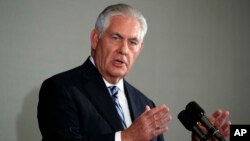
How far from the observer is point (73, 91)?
1.68 m

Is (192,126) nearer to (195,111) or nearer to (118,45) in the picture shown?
(195,111)

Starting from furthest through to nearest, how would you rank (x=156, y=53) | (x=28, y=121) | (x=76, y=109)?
(x=156, y=53) → (x=28, y=121) → (x=76, y=109)

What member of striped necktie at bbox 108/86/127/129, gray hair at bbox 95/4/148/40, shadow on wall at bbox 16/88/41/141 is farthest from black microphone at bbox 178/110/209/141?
shadow on wall at bbox 16/88/41/141

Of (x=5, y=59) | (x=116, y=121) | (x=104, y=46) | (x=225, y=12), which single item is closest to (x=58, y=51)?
(x=5, y=59)

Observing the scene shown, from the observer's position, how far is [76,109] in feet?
5.32

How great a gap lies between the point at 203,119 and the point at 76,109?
60 centimetres

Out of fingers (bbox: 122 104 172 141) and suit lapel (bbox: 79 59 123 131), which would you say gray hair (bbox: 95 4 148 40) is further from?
fingers (bbox: 122 104 172 141)

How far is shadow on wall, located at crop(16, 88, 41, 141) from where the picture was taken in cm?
233

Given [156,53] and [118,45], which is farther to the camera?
[156,53]

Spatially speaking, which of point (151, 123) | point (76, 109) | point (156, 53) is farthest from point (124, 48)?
point (156, 53)

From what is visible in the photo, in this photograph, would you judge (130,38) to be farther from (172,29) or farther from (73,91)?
(172,29)

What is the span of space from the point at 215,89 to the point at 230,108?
0.77 ft

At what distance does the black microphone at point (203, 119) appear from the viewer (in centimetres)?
128

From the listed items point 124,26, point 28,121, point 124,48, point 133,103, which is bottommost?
point 28,121
